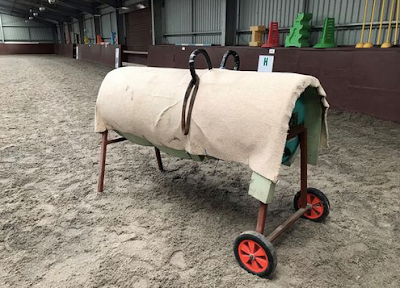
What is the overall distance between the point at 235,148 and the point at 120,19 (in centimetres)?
Answer: 1570

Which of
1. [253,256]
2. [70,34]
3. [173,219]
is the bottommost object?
[173,219]

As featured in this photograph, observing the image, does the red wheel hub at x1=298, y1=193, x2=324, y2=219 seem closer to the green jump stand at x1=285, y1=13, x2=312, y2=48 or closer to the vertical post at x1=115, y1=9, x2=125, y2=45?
the green jump stand at x1=285, y1=13, x2=312, y2=48

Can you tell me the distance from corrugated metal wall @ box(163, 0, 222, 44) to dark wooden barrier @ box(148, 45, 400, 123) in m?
3.87

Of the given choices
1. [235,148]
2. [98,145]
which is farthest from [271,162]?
[98,145]

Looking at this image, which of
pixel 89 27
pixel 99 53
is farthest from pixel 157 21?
pixel 89 27

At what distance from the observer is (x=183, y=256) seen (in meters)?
1.94

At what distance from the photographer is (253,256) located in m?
1.79

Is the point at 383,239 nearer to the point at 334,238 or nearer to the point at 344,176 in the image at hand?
the point at 334,238

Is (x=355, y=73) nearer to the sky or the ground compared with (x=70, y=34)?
nearer to the ground

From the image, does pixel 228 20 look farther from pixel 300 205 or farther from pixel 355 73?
pixel 300 205

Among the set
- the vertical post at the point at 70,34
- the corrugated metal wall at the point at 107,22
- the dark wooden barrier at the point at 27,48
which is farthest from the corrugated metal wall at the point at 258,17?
the dark wooden barrier at the point at 27,48

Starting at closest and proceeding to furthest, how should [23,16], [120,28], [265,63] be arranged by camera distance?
1. [265,63]
2. [120,28]
3. [23,16]

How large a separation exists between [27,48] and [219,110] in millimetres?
31112

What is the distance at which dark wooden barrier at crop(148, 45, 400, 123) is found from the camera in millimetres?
4699
